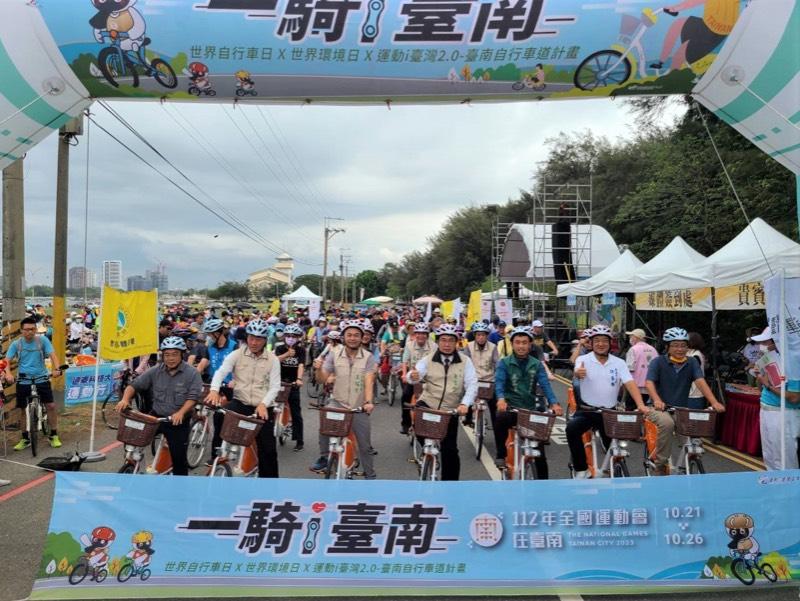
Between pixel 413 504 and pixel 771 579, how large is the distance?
8.77 ft

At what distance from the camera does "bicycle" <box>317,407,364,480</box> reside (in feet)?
19.7

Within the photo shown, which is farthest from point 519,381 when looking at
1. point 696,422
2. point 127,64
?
point 127,64

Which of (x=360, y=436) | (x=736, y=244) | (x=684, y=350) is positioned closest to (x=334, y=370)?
(x=360, y=436)

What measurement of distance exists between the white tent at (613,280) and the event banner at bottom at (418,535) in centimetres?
993

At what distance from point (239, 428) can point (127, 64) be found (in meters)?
3.42

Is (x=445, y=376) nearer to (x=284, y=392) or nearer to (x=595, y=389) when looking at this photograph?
(x=595, y=389)

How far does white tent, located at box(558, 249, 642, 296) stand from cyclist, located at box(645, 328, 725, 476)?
7.55 meters

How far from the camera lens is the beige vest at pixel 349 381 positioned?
262 inches

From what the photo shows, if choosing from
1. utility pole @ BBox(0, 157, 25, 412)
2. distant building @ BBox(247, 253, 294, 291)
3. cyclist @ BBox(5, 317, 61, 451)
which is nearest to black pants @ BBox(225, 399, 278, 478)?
cyclist @ BBox(5, 317, 61, 451)

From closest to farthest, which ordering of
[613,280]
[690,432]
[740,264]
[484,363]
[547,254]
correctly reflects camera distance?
[690,432] → [484,363] → [740,264] → [613,280] → [547,254]

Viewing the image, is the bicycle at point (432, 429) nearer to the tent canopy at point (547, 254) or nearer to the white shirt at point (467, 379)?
the white shirt at point (467, 379)

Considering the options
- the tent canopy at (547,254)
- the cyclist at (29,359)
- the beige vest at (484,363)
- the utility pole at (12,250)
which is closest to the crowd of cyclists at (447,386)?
the beige vest at (484,363)

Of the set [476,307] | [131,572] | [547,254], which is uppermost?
[547,254]

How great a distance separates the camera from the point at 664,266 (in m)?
13.6
